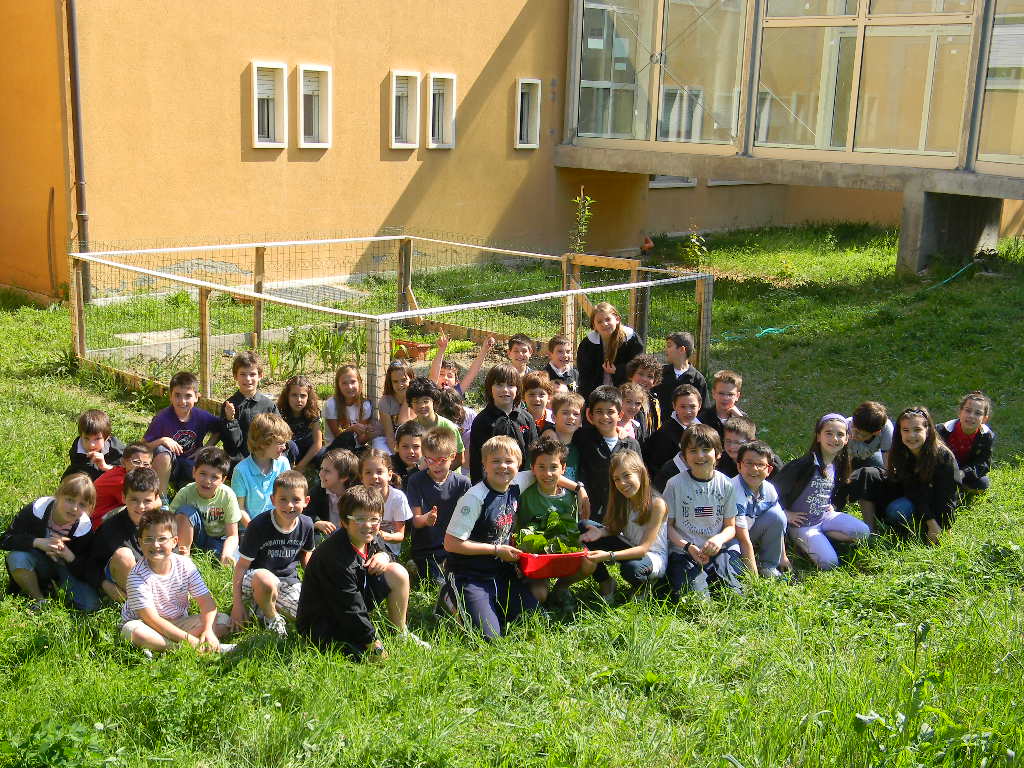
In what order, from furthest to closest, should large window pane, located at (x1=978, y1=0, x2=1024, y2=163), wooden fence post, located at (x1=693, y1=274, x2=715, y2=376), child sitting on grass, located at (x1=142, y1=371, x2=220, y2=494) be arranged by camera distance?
1. large window pane, located at (x1=978, y1=0, x2=1024, y2=163)
2. wooden fence post, located at (x1=693, y1=274, x2=715, y2=376)
3. child sitting on grass, located at (x1=142, y1=371, x2=220, y2=494)

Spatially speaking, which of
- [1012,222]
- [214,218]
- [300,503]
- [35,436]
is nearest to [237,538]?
[300,503]

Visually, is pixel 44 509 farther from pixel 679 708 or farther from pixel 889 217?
pixel 889 217

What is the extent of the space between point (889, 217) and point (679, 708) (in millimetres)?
20642

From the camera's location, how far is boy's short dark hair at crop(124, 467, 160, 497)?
5.47 meters

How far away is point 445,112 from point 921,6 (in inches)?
290

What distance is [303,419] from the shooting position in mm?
7305

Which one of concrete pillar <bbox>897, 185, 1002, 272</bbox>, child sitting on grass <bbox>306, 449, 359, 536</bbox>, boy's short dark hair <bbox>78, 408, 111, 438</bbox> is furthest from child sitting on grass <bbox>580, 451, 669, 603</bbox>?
concrete pillar <bbox>897, 185, 1002, 272</bbox>

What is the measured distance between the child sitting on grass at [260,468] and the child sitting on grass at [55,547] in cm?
92

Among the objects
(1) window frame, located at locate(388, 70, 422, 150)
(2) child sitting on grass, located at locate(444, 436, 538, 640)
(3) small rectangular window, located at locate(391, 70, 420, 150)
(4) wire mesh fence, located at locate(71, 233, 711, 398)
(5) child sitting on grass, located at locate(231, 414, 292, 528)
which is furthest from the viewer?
(3) small rectangular window, located at locate(391, 70, 420, 150)

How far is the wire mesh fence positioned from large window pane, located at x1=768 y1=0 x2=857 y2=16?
4762mm

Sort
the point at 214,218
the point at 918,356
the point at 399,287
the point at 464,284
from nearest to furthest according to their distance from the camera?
the point at 918,356 → the point at 399,287 → the point at 214,218 → the point at 464,284

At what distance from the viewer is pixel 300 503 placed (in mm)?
5395

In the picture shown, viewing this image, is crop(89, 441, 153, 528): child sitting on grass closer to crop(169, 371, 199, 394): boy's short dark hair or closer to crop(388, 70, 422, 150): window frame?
crop(169, 371, 199, 394): boy's short dark hair

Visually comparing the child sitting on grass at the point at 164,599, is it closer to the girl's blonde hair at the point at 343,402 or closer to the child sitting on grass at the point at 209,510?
the child sitting on grass at the point at 209,510
